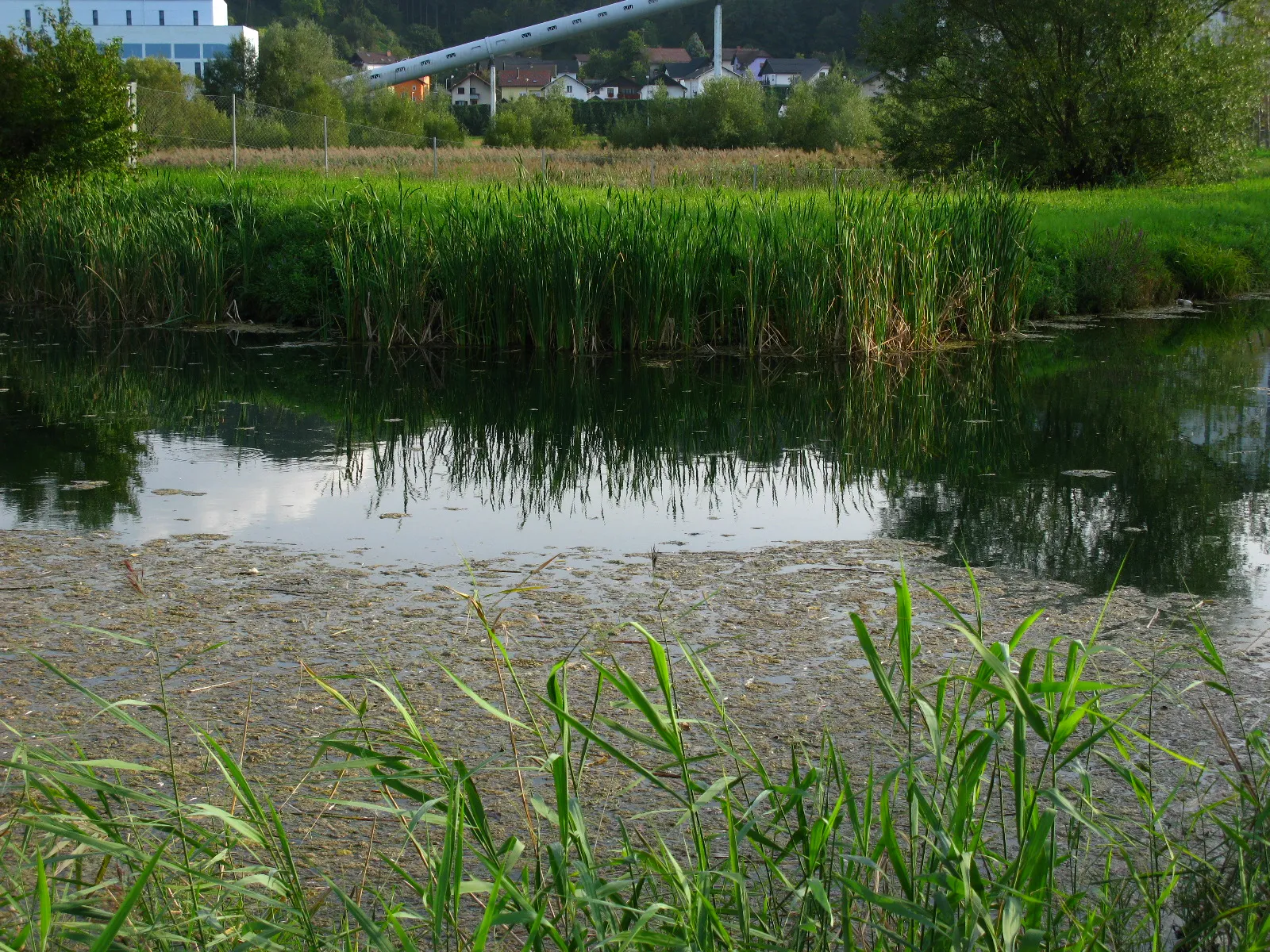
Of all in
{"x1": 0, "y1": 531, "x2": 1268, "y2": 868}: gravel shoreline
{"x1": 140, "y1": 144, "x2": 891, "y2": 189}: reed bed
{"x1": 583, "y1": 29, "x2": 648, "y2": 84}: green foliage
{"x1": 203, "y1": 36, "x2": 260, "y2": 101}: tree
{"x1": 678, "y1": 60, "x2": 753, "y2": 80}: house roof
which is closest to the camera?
{"x1": 0, "y1": 531, "x2": 1268, "y2": 868}: gravel shoreline

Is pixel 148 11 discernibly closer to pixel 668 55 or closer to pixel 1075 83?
pixel 668 55

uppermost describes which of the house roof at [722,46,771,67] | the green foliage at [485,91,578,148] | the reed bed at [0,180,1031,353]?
the house roof at [722,46,771,67]

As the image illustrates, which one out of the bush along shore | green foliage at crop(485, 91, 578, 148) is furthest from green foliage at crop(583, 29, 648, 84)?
the bush along shore

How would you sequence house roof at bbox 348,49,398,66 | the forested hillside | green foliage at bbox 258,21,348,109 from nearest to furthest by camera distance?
green foliage at bbox 258,21,348,109, house roof at bbox 348,49,398,66, the forested hillside

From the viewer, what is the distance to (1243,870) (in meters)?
2.22

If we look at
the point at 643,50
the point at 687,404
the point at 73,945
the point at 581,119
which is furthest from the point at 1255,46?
the point at 643,50

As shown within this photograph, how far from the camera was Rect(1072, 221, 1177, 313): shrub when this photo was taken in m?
13.9

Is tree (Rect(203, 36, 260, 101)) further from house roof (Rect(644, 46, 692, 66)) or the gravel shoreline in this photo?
house roof (Rect(644, 46, 692, 66))

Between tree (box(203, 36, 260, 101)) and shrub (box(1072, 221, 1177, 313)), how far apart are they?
155 ft

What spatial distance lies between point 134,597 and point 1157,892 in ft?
11.4

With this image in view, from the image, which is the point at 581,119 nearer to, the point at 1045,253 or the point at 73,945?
the point at 1045,253

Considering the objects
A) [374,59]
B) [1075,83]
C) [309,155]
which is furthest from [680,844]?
[374,59]

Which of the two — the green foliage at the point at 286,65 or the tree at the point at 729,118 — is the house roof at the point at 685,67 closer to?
the green foliage at the point at 286,65

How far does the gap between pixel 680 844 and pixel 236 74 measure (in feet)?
191
